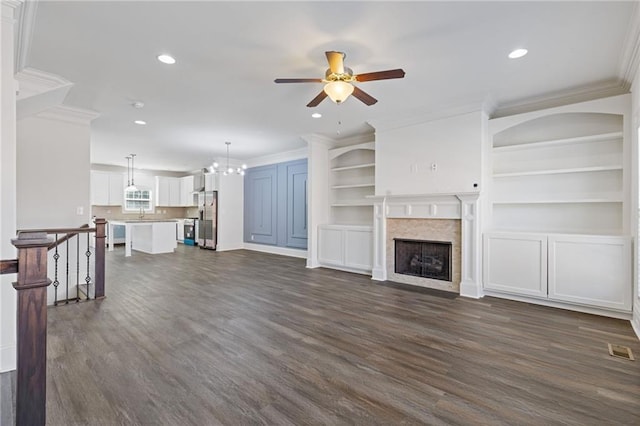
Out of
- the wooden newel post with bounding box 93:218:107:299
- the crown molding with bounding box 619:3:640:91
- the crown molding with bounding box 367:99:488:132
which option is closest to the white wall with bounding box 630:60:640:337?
the crown molding with bounding box 619:3:640:91

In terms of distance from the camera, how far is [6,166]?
7.25 ft

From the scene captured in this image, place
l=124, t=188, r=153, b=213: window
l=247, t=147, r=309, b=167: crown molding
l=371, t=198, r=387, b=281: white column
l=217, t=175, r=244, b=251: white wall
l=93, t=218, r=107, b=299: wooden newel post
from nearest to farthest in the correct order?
l=93, t=218, r=107, b=299: wooden newel post < l=371, t=198, r=387, b=281: white column < l=247, t=147, r=309, b=167: crown molding < l=217, t=175, r=244, b=251: white wall < l=124, t=188, r=153, b=213: window

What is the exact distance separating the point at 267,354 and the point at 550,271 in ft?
12.2

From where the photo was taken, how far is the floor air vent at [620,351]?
2.57 meters

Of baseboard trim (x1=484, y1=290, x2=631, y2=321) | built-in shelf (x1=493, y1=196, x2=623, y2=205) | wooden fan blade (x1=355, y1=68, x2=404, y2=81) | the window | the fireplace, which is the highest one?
wooden fan blade (x1=355, y1=68, x2=404, y2=81)

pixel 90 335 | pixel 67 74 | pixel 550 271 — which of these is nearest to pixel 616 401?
pixel 550 271

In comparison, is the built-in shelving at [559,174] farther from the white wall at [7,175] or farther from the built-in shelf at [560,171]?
the white wall at [7,175]

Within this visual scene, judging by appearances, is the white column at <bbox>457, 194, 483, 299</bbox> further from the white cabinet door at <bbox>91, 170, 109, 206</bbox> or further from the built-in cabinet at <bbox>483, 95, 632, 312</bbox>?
the white cabinet door at <bbox>91, 170, 109, 206</bbox>

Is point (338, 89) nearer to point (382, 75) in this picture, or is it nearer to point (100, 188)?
point (382, 75)

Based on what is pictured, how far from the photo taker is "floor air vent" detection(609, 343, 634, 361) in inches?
101

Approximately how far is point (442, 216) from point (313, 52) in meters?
3.14

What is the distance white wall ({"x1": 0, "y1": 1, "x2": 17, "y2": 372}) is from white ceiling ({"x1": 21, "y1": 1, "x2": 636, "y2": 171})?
1.27ft

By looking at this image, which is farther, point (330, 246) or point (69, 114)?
point (330, 246)

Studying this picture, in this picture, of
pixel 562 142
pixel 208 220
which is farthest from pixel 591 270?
pixel 208 220
